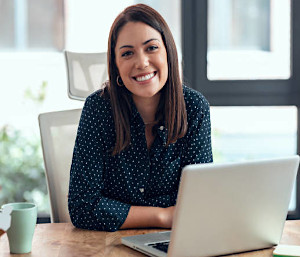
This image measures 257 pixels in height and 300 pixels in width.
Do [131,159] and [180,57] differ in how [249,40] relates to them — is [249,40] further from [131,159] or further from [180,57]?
[131,159]

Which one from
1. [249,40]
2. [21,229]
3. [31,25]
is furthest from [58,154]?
[249,40]

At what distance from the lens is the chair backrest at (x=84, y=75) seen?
2.05 m

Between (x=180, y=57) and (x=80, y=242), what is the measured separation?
1.79 m

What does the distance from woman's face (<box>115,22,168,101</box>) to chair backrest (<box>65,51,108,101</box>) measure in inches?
11.5

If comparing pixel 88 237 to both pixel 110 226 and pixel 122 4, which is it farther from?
pixel 122 4

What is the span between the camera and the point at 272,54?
124 inches

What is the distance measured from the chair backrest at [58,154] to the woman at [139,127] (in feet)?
0.77

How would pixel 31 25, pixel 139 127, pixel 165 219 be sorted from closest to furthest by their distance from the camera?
1. pixel 165 219
2. pixel 139 127
3. pixel 31 25

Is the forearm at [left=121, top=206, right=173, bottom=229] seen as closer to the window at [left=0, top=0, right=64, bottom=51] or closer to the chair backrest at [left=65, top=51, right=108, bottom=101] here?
the chair backrest at [left=65, top=51, right=108, bottom=101]

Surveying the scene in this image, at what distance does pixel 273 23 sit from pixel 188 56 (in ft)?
1.70

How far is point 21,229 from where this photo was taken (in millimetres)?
1313

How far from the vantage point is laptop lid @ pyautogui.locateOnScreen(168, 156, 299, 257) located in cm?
117

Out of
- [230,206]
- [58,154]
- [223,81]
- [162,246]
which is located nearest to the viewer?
[230,206]

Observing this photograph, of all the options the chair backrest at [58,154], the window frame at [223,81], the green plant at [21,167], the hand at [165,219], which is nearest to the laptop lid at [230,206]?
the hand at [165,219]
